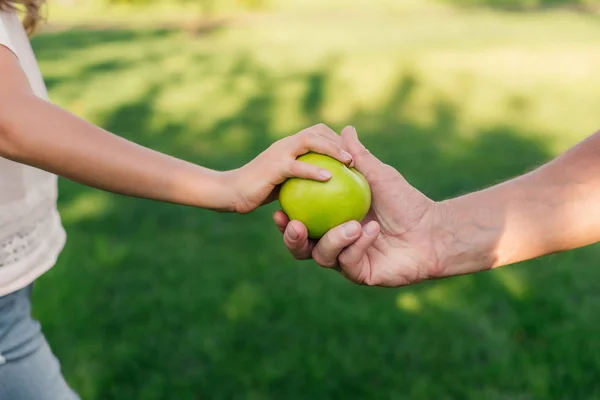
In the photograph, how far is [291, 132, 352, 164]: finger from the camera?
179cm

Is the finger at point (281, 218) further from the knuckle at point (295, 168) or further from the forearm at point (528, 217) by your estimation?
the forearm at point (528, 217)

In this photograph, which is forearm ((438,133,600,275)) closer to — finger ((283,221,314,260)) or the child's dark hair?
finger ((283,221,314,260))

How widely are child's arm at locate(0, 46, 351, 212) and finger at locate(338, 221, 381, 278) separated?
22 cm

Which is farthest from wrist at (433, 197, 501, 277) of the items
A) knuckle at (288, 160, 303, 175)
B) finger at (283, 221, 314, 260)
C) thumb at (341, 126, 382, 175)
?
knuckle at (288, 160, 303, 175)

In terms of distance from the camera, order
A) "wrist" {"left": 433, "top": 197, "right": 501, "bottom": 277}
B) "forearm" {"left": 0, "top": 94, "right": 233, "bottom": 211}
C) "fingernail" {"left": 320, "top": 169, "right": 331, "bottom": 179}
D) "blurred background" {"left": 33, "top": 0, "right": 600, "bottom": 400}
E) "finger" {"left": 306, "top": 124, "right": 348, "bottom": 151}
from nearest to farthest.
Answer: "forearm" {"left": 0, "top": 94, "right": 233, "bottom": 211} → "fingernail" {"left": 320, "top": 169, "right": 331, "bottom": 179} → "finger" {"left": 306, "top": 124, "right": 348, "bottom": 151} → "wrist" {"left": 433, "top": 197, "right": 501, "bottom": 277} → "blurred background" {"left": 33, "top": 0, "right": 600, "bottom": 400}

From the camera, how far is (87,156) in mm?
1543

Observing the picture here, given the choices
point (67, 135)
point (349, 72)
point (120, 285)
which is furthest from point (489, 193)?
point (349, 72)

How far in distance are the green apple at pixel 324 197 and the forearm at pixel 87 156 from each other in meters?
0.26

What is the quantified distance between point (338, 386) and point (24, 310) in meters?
1.41

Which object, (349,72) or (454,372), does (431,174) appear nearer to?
(454,372)

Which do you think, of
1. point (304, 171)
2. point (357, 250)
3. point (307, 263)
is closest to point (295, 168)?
point (304, 171)

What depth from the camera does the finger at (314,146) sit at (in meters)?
1.79

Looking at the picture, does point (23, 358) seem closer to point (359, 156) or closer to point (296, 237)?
point (296, 237)

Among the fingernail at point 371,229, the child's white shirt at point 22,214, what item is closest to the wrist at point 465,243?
the fingernail at point 371,229
